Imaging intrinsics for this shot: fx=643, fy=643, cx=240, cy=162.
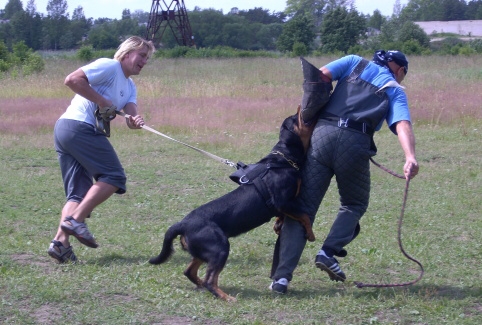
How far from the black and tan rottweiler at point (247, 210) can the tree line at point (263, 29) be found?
23.9 meters

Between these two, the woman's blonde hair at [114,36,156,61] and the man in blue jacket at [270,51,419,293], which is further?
the woman's blonde hair at [114,36,156,61]

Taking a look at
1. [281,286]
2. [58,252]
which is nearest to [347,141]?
[281,286]

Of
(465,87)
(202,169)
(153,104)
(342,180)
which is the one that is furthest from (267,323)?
(465,87)

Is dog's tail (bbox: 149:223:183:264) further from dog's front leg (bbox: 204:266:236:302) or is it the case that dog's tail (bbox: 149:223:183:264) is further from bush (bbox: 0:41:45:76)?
bush (bbox: 0:41:45:76)

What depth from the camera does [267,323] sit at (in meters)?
3.56

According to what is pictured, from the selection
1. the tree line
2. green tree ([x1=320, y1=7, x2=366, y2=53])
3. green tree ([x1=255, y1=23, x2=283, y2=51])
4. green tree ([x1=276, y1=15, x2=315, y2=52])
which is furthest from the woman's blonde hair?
green tree ([x1=255, y1=23, x2=283, y2=51])

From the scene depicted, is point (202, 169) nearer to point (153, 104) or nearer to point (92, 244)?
point (92, 244)

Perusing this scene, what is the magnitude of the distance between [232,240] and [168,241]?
1.32 m

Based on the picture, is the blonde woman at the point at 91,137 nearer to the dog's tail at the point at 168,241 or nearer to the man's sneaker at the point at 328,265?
the dog's tail at the point at 168,241

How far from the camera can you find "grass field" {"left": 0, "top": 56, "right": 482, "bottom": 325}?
376 cm

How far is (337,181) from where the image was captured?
4082mm

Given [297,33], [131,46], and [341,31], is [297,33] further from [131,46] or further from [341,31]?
[131,46]

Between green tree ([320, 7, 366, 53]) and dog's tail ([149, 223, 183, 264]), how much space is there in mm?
32482

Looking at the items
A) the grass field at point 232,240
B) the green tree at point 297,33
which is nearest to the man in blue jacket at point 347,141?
the grass field at point 232,240
